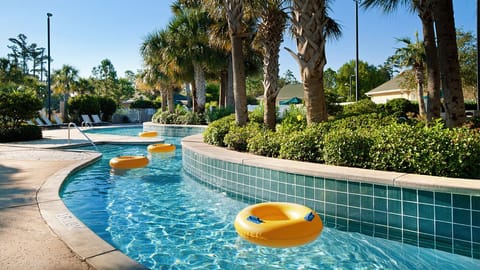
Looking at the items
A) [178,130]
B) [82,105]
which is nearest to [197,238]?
[178,130]

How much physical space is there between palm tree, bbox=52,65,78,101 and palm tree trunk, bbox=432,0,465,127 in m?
49.2

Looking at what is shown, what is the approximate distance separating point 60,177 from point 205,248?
4.22m

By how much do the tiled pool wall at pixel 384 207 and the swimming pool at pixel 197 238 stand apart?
0.50 feet

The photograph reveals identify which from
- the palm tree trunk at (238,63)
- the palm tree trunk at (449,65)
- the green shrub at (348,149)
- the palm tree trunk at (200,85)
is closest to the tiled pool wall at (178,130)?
the palm tree trunk at (200,85)

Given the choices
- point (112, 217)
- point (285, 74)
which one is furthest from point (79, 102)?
point (285, 74)

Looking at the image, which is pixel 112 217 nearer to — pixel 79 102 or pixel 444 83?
pixel 444 83

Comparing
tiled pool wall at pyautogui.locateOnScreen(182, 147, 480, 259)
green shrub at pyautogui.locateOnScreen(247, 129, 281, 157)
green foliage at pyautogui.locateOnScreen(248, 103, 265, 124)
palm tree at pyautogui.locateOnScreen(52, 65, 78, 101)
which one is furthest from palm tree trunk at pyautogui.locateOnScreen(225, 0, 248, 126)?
palm tree at pyautogui.locateOnScreen(52, 65, 78, 101)

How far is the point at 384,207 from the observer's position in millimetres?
4570

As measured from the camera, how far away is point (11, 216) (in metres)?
4.43

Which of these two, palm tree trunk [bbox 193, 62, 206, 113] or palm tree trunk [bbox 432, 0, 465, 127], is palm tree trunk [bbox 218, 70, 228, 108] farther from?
palm tree trunk [bbox 432, 0, 465, 127]

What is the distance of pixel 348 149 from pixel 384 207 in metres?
1.29

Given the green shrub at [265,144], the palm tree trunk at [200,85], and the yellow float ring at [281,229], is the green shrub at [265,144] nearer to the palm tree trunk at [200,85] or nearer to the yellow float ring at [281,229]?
the yellow float ring at [281,229]

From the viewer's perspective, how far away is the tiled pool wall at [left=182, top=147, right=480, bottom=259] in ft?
13.1

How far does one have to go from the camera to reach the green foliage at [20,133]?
15336 mm
